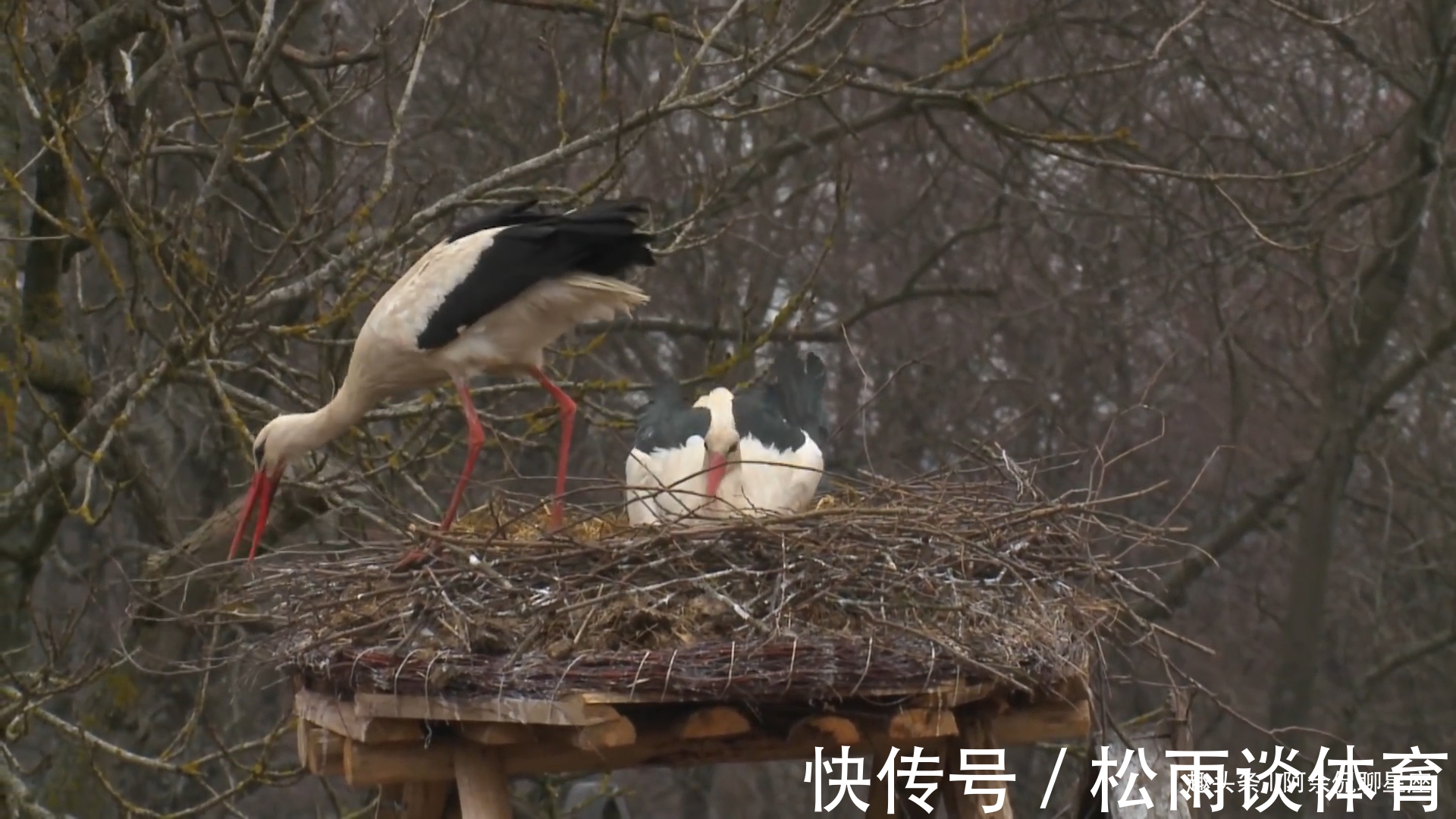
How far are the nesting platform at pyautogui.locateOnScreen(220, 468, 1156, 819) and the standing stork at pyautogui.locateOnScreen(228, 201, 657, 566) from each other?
727mm

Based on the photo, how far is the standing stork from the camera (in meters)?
5.33

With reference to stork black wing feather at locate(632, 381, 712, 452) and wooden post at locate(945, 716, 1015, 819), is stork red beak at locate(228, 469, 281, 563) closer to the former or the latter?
stork black wing feather at locate(632, 381, 712, 452)

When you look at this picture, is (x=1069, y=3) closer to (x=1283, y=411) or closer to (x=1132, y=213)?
(x=1132, y=213)

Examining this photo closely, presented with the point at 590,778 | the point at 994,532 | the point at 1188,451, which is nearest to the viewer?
the point at 994,532

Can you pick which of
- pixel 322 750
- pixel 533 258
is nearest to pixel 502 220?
pixel 533 258

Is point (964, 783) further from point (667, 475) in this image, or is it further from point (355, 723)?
point (355, 723)

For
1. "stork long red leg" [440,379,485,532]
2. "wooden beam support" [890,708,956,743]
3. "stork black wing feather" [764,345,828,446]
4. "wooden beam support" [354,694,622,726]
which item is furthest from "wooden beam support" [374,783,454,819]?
"stork black wing feather" [764,345,828,446]

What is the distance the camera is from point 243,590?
4887 mm

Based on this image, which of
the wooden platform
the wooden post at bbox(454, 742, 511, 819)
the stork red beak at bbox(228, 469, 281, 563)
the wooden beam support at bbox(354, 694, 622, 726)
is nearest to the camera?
the wooden beam support at bbox(354, 694, 622, 726)

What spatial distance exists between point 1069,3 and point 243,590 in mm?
5711

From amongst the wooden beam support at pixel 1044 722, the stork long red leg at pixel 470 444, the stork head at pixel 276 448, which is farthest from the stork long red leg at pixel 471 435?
the wooden beam support at pixel 1044 722

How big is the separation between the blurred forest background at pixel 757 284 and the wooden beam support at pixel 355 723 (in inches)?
30.8

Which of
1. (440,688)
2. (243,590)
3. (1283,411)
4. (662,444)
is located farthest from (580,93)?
(440,688)

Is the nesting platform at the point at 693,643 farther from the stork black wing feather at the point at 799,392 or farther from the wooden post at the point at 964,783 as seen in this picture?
the stork black wing feather at the point at 799,392
